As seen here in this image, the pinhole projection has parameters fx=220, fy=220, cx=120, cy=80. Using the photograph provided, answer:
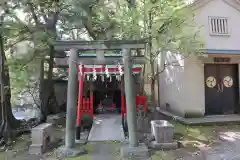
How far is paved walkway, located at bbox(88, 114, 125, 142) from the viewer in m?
8.75

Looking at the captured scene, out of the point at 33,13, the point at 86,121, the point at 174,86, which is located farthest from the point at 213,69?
the point at 33,13

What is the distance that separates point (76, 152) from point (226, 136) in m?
6.04

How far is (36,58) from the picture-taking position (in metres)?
10.9

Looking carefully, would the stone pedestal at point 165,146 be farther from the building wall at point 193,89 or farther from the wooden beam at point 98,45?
the building wall at point 193,89

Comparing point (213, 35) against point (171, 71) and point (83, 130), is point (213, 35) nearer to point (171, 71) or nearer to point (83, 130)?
point (171, 71)

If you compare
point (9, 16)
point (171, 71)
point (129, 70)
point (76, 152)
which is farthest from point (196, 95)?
point (9, 16)

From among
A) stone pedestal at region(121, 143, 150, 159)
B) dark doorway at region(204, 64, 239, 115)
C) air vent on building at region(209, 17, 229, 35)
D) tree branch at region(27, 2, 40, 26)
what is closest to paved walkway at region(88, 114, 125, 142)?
stone pedestal at region(121, 143, 150, 159)

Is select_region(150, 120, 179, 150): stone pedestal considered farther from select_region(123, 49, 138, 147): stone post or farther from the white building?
the white building

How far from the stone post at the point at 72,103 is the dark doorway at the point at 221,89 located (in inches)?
311

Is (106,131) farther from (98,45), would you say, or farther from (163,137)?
(98,45)

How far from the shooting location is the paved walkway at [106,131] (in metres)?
8.75

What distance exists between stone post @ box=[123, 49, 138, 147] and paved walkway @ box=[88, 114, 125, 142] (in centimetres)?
161

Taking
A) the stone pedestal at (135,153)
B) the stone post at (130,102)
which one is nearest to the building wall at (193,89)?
the stone post at (130,102)

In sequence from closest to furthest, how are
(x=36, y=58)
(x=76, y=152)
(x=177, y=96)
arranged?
1. (x=76, y=152)
2. (x=36, y=58)
3. (x=177, y=96)
